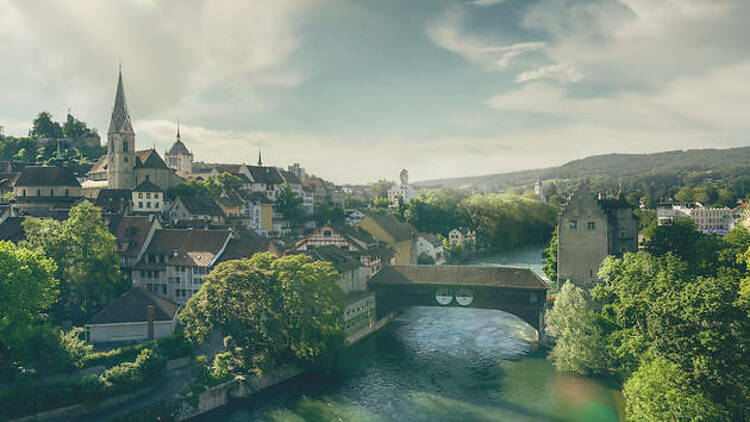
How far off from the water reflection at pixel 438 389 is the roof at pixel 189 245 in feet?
45.8

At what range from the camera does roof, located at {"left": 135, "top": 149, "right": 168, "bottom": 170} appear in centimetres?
7025

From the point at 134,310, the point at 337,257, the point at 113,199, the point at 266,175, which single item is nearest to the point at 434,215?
the point at 266,175

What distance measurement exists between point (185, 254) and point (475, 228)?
229 ft

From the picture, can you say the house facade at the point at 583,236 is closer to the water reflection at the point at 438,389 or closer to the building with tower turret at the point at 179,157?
the water reflection at the point at 438,389

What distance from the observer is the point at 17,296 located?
30594mm

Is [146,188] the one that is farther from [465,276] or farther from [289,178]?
[289,178]

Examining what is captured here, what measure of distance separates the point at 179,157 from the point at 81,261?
66.5 meters

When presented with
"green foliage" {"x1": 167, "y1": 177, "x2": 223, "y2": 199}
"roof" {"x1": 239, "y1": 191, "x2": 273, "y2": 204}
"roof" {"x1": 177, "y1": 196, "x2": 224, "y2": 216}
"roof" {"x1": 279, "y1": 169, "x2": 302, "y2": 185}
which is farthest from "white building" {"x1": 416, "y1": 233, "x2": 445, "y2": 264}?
"roof" {"x1": 177, "y1": 196, "x2": 224, "y2": 216}

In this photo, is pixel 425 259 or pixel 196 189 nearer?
pixel 196 189

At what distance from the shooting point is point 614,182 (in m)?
127

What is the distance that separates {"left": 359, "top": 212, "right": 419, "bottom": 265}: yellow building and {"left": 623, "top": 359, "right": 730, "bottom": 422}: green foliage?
4265cm

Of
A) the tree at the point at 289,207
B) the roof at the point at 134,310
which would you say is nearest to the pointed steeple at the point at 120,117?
the tree at the point at 289,207

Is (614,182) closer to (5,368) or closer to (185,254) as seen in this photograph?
(185,254)

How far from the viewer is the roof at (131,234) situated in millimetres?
47750
